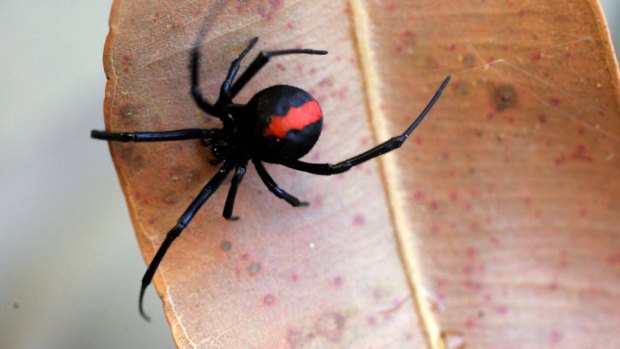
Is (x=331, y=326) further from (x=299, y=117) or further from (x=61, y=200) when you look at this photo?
(x=61, y=200)

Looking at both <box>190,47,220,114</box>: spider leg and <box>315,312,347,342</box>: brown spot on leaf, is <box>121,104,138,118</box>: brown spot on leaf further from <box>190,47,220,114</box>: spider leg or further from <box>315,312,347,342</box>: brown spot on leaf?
<box>315,312,347,342</box>: brown spot on leaf

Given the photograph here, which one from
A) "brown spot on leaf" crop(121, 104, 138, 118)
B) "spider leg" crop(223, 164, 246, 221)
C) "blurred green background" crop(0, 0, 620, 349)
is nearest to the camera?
"brown spot on leaf" crop(121, 104, 138, 118)

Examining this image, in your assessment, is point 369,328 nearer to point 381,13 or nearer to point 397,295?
point 397,295

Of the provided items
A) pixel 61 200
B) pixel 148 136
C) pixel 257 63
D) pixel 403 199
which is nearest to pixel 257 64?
pixel 257 63

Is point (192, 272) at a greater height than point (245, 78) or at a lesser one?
lesser

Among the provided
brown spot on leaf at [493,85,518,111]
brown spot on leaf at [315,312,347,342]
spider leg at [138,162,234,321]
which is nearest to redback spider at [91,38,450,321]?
spider leg at [138,162,234,321]

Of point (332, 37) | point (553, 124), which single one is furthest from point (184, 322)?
point (553, 124)

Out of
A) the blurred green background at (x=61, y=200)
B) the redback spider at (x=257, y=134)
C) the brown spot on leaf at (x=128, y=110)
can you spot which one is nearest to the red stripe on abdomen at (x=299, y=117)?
the redback spider at (x=257, y=134)

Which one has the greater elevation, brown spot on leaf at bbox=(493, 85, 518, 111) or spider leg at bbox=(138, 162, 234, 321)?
spider leg at bbox=(138, 162, 234, 321)
